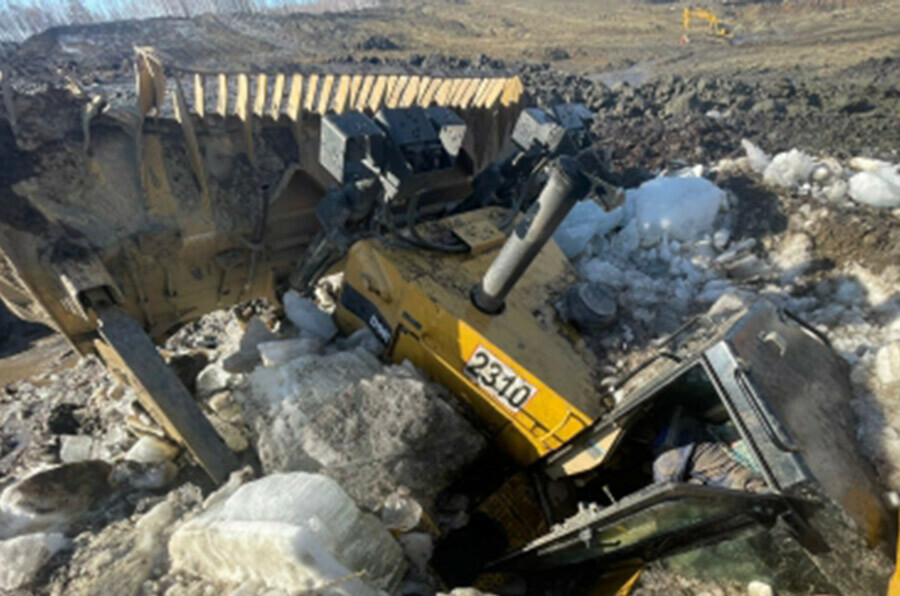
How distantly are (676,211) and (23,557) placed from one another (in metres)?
5.62

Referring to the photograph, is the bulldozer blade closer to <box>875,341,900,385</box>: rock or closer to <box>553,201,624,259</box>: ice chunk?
<box>553,201,624,259</box>: ice chunk

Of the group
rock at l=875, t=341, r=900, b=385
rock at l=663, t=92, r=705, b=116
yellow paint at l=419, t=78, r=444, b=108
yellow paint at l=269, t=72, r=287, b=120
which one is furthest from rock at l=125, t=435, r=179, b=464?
rock at l=663, t=92, r=705, b=116

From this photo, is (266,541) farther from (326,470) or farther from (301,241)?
(301,241)

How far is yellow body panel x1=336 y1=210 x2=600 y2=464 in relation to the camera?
11.2ft

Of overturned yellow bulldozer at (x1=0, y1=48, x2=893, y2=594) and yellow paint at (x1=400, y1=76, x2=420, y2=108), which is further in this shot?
yellow paint at (x1=400, y1=76, x2=420, y2=108)

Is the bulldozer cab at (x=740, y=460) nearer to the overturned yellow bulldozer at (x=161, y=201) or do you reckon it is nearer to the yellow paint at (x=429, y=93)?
the overturned yellow bulldozer at (x=161, y=201)

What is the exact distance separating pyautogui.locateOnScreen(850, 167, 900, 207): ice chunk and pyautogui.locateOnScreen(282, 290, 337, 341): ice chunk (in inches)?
207

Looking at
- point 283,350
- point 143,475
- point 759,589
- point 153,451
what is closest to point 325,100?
point 283,350

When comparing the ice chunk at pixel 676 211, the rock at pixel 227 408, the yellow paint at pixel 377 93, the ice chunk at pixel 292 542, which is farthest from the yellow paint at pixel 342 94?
the ice chunk at pixel 292 542

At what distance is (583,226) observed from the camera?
525 cm

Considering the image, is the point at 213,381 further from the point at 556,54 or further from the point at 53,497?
the point at 556,54

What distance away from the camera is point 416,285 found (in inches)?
141

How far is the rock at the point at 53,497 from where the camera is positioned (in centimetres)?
334

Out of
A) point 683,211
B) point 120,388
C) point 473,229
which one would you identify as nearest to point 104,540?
point 120,388
